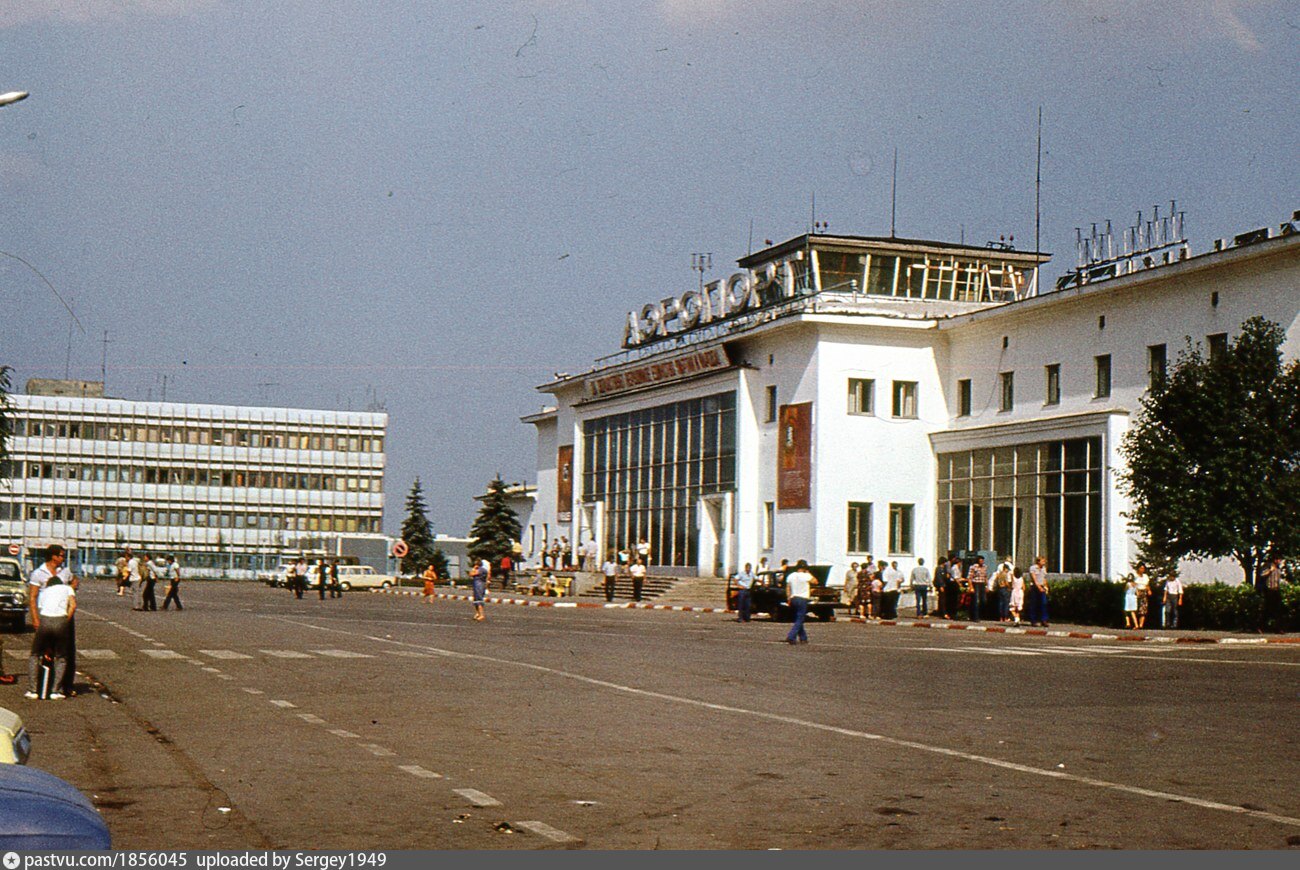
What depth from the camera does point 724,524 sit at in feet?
215

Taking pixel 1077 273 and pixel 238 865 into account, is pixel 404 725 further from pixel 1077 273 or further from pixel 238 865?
pixel 1077 273

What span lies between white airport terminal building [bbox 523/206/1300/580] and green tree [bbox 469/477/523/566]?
25.7 m

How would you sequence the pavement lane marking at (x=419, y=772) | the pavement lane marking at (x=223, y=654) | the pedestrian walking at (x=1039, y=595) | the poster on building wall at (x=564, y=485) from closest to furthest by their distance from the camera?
the pavement lane marking at (x=419, y=772) → the pavement lane marking at (x=223, y=654) → the pedestrian walking at (x=1039, y=595) → the poster on building wall at (x=564, y=485)

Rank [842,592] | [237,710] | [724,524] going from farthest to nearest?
[724,524]
[842,592]
[237,710]

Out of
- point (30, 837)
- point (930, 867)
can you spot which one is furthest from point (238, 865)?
point (930, 867)

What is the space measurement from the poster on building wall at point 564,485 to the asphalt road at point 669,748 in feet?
183

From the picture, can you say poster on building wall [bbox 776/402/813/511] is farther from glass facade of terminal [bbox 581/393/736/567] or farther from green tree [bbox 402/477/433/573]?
green tree [bbox 402/477/433/573]

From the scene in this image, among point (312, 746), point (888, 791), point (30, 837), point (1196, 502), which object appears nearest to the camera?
point (30, 837)

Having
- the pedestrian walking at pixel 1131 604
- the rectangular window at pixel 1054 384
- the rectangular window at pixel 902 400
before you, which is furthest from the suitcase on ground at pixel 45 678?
the rectangular window at pixel 902 400

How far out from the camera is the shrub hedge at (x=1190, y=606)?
37.3 metres

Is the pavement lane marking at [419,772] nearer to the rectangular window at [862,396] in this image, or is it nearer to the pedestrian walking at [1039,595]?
the pedestrian walking at [1039,595]

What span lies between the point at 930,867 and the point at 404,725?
8.89 metres

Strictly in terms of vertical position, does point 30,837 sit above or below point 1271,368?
below

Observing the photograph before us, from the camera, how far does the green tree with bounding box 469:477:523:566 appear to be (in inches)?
3999
